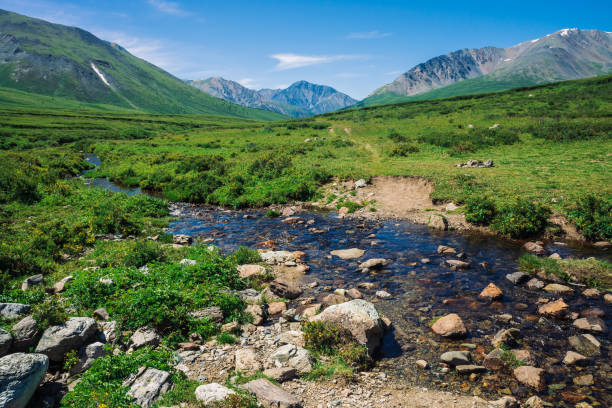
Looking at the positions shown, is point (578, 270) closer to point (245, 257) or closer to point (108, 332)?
point (245, 257)

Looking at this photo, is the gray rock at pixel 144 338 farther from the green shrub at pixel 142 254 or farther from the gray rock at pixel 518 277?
the gray rock at pixel 518 277

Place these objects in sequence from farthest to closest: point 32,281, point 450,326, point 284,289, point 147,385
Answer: point 284,289, point 32,281, point 450,326, point 147,385

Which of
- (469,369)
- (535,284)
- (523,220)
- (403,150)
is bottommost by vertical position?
(469,369)

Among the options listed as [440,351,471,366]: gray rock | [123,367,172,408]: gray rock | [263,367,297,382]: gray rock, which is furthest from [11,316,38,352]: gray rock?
[440,351,471,366]: gray rock

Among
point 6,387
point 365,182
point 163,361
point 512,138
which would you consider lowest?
point 163,361

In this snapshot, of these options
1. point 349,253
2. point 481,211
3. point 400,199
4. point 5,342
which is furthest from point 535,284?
point 5,342

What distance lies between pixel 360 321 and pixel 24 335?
32.6ft

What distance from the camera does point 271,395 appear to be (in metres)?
7.41

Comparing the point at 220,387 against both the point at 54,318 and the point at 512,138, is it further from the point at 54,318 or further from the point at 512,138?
the point at 512,138

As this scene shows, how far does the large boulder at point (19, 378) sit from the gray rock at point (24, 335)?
166 cm

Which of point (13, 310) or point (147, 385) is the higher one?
point (13, 310)

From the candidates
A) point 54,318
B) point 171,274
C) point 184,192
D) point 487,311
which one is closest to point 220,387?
point 54,318

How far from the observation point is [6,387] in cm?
644

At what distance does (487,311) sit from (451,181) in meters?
17.5
